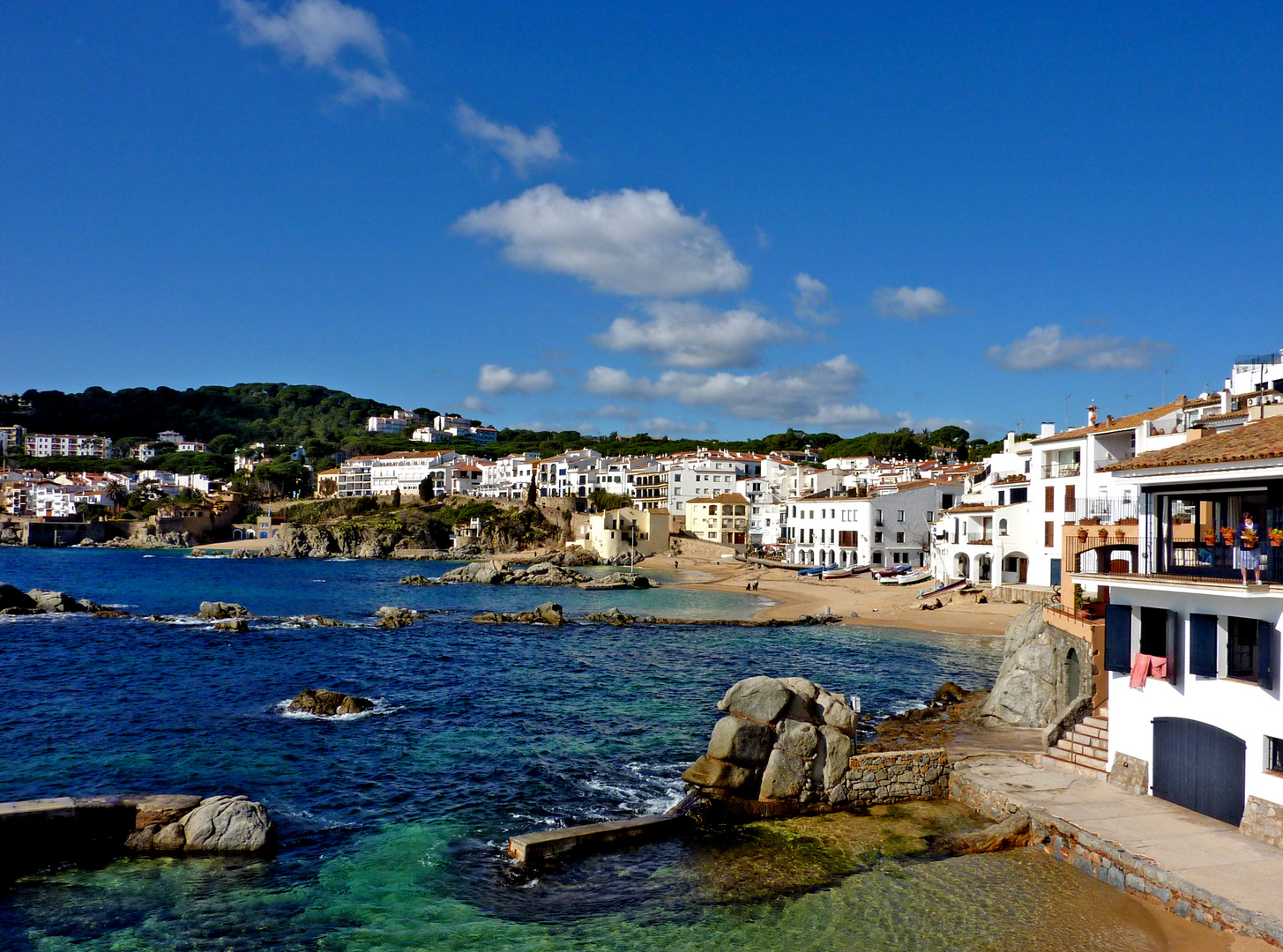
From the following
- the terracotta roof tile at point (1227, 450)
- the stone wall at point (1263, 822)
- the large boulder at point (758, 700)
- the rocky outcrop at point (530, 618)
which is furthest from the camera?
the rocky outcrop at point (530, 618)

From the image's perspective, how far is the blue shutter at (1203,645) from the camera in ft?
51.7

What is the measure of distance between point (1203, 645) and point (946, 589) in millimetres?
47169

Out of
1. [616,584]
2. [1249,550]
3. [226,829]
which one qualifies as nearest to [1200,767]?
[1249,550]

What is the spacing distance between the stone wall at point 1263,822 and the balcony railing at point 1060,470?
3165 cm

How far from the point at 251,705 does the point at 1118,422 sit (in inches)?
1682

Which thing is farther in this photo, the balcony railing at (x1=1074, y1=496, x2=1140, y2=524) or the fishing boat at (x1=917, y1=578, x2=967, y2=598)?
the fishing boat at (x1=917, y1=578, x2=967, y2=598)

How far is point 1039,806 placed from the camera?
16734 mm

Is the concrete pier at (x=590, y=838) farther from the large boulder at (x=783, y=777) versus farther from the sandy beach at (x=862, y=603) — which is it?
the sandy beach at (x=862, y=603)

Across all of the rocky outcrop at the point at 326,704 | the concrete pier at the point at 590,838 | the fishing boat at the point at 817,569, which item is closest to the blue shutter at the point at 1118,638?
the concrete pier at the point at 590,838

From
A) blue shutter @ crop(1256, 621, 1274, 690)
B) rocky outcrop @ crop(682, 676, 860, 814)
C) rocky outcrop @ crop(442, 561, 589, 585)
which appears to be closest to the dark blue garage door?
blue shutter @ crop(1256, 621, 1274, 690)

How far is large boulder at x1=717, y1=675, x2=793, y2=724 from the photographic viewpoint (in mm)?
19922

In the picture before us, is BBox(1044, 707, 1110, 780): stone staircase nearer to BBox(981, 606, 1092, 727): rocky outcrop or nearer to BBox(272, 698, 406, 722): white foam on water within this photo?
BBox(981, 606, 1092, 727): rocky outcrop

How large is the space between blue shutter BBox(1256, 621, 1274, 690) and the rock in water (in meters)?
56.6

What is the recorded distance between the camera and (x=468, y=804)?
2027 cm
